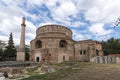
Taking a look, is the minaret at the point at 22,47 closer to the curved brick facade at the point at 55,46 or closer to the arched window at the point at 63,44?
the curved brick facade at the point at 55,46

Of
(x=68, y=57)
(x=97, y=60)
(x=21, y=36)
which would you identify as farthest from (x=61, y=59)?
(x=21, y=36)

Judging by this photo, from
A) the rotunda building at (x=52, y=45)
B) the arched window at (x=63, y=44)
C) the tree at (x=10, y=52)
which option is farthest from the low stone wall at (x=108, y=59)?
the tree at (x=10, y=52)

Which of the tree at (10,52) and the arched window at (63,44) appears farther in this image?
the tree at (10,52)

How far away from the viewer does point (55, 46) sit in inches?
1431

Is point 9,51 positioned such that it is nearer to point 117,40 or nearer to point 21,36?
point 21,36

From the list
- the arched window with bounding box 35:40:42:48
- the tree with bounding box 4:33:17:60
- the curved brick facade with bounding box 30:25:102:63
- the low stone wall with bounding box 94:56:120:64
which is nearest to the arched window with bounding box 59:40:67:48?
the curved brick facade with bounding box 30:25:102:63

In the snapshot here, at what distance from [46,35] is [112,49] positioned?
82.9ft

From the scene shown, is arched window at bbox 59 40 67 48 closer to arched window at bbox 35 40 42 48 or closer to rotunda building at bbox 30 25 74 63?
rotunda building at bbox 30 25 74 63

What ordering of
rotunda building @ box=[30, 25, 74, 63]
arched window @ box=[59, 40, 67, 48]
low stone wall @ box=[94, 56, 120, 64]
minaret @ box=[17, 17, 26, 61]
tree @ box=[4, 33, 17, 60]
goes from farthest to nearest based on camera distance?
tree @ box=[4, 33, 17, 60] → minaret @ box=[17, 17, 26, 61] → arched window @ box=[59, 40, 67, 48] → rotunda building @ box=[30, 25, 74, 63] → low stone wall @ box=[94, 56, 120, 64]

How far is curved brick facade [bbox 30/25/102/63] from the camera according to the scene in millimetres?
36094

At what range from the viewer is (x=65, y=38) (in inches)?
1510

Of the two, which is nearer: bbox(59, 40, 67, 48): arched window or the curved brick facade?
the curved brick facade

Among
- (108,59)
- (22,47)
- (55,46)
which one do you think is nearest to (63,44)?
(55,46)

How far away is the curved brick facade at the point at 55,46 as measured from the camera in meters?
36.1
